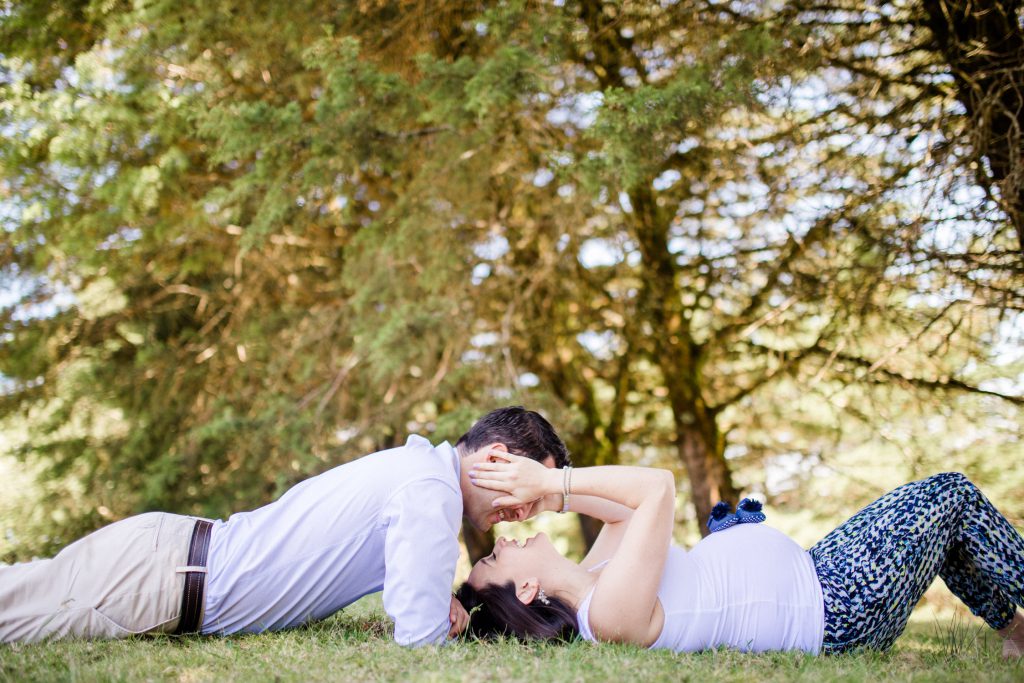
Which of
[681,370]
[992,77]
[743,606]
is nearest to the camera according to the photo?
[743,606]

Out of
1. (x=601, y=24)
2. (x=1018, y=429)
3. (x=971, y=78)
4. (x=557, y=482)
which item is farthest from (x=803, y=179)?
(x=557, y=482)

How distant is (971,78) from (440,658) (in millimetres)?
5162

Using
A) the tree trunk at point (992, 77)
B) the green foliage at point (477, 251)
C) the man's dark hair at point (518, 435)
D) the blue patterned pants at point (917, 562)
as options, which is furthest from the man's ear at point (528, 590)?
the tree trunk at point (992, 77)

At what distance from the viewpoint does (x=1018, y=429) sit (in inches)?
268

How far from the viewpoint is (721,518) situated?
146 inches

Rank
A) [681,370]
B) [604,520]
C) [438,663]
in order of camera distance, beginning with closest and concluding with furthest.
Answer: [438,663], [604,520], [681,370]

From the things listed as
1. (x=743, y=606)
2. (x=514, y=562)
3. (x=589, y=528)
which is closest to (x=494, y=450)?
(x=514, y=562)

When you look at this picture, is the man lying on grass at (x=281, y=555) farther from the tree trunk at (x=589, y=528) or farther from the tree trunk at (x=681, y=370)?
the tree trunk at (x=589, y=528)

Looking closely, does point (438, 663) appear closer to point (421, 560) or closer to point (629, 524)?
point (421, 560)

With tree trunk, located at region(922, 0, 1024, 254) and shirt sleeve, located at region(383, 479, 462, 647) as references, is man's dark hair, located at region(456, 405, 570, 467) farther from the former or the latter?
tree trunk, located at region(922, 0, 1024, 254)

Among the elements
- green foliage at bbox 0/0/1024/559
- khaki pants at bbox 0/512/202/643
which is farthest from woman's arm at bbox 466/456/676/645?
green foliage at bbox 0/0/1024/559

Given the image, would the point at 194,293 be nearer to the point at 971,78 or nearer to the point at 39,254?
the point at 39,254

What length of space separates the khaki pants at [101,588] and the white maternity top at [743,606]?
5.62ft

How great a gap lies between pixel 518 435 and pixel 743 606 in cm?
114
